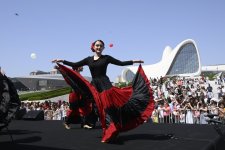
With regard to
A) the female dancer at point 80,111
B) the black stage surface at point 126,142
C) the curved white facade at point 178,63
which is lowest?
the black stage surface at point 126,142

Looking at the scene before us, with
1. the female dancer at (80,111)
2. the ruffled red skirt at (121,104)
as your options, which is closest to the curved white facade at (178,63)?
the female dancer at (80,111)

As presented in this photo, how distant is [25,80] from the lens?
72125 millimetres

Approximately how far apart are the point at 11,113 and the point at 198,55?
7470 cm

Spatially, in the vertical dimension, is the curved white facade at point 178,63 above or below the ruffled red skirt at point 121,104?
above

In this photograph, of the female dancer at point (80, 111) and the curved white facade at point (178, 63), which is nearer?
the female dancer at point (80, 111)

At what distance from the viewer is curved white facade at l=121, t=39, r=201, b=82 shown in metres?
73.8

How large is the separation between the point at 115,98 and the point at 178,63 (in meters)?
74.1

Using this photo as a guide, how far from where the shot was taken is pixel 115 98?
5.09m

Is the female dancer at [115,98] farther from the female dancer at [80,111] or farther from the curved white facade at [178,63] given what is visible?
the curved white facade at [178,63]

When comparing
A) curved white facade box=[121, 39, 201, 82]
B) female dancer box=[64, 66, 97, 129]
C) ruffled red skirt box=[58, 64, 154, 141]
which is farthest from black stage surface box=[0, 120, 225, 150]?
curved white facade box=[121, 39, 201, 82]

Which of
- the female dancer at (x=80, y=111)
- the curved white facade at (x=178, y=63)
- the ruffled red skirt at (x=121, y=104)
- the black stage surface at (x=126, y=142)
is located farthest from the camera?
the curved white facade at (x=178, y=63)

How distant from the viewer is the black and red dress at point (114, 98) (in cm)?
499

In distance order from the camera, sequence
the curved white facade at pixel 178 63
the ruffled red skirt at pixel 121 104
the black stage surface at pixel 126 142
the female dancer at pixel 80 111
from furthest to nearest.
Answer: the curved white facade at pixel 178 63, the female dancer at pixel 80 111, the ruffled red skirt at pixel 121 104, the black stage surface at pixel 126 142

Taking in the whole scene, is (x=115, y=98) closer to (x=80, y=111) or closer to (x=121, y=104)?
(x=121, y=104)
